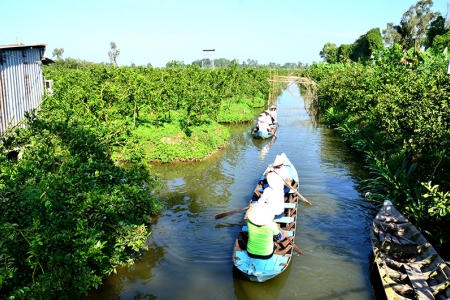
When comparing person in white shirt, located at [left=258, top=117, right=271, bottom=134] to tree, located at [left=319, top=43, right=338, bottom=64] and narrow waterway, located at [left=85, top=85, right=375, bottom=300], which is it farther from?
tree, located at [left=319, top=43, right=338, bottom=64]

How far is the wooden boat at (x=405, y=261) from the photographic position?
7043mm

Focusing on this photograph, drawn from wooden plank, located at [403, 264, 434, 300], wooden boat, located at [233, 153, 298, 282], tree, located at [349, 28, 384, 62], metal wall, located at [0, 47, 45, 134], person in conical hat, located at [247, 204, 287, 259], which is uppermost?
tree, located at [349, 28, 384, 62]

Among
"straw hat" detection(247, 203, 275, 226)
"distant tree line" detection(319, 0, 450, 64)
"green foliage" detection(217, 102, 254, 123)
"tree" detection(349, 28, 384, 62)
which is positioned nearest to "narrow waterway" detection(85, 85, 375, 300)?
"straw hat" detection(247, 203, 275, 226)

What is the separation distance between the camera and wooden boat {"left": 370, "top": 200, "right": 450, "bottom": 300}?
7043mm

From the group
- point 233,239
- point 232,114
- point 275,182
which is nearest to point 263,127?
point 232,114

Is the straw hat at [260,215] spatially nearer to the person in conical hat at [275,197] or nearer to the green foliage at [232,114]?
the person in conical hat at [275,197]

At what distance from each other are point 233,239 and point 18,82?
10192mm

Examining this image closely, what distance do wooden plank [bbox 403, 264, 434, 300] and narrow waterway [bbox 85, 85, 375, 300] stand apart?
102 centimetres

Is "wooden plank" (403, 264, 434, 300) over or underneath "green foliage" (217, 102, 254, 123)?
underneath

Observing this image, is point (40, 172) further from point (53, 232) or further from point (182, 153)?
point (182, 153)

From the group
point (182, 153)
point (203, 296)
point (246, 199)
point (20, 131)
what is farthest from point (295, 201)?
point (20, 131)

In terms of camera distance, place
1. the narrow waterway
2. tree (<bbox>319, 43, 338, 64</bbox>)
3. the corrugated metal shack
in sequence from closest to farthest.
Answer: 1. the narrow waterway
2. the corrugated metal shack
3. tree (<bbox>319, 43, 338, 64</bbox>)

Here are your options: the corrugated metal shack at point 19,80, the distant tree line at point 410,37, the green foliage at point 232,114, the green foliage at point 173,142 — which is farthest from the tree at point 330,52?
the corrugated metal shack at point 19,80

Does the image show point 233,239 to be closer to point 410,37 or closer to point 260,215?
point 260,215
